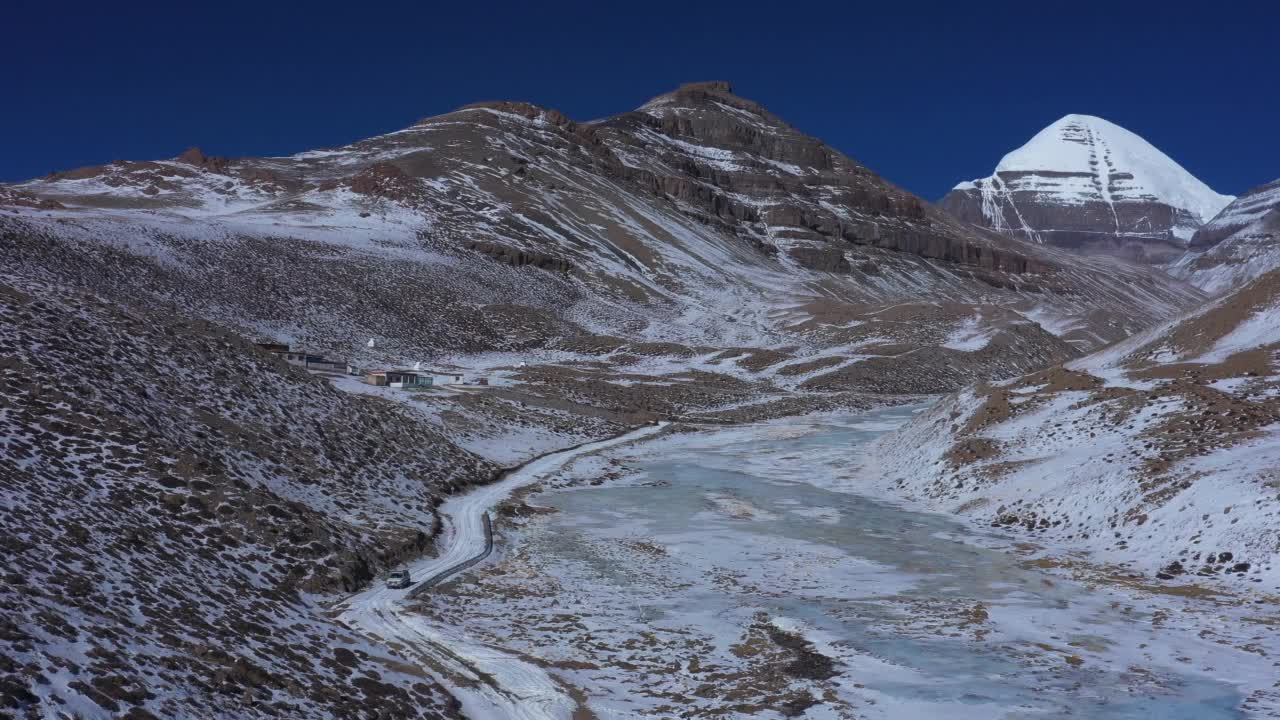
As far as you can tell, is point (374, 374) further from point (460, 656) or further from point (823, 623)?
point (823, 623)

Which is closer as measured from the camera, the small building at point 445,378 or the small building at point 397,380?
the small building at point 397,380

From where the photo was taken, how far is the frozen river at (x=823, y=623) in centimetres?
1384

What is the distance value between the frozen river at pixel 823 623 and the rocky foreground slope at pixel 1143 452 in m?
2.50

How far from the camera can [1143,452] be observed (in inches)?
1072

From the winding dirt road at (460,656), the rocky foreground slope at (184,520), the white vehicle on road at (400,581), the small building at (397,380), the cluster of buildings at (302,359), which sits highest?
the cluster of buildings at (302,359)

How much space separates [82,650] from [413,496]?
17891 mm

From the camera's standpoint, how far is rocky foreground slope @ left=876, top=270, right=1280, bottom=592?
2123cm

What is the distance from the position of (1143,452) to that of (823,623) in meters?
15.3

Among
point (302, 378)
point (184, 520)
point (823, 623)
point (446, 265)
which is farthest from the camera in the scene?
point (446, 265)

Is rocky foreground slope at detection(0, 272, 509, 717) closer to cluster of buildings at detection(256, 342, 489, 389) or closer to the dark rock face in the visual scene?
cluster of buildings at detection(256, 342, 489, 389)

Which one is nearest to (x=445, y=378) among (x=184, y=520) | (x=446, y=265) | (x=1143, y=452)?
(x=184, y=520)

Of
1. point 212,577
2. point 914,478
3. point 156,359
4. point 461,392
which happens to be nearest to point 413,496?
point 156,359

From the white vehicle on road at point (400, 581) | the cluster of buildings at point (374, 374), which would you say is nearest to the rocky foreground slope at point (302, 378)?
the white vehicle on road at point (400, 581)

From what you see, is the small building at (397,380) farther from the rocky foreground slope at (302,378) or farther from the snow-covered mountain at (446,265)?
the snow-covered mountain at (446,265)
